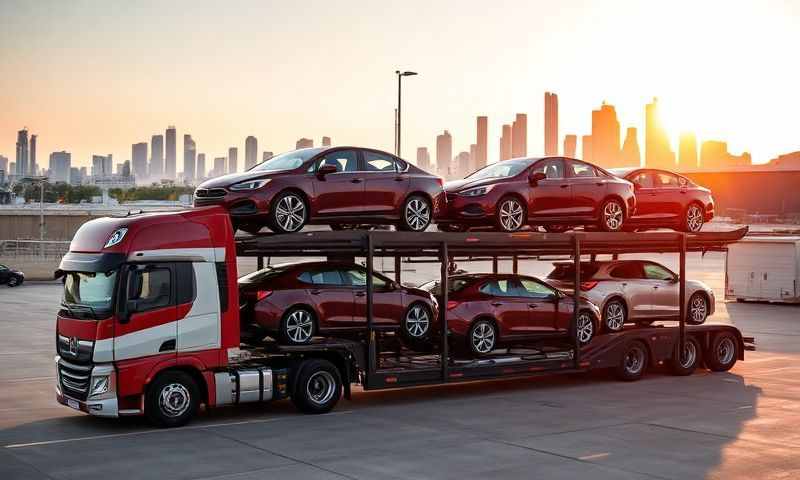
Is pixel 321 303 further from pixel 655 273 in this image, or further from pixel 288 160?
pixel 655 273

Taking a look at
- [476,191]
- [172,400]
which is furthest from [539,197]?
[172,400]

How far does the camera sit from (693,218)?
21.1 m

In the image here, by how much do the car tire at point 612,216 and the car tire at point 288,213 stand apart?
21.0 feet

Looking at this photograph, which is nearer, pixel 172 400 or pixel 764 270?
pixel 172 400

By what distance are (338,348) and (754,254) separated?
28.0 meters

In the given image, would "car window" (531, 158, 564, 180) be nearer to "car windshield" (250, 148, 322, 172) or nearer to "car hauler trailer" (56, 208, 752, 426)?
"car hauler trailer" (56, 208, 752, 426)

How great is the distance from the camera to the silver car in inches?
783

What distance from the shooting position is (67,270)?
14.1m

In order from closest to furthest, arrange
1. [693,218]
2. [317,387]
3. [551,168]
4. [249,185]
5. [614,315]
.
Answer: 1. [249,185]
2. [317,387]
3. [551,168]
4. [614,315]
5. [693,218]

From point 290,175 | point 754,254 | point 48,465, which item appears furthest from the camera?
point 754,254

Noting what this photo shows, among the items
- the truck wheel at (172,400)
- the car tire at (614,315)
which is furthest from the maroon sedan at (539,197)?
the truck wheel at (172,400)

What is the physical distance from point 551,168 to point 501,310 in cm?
282

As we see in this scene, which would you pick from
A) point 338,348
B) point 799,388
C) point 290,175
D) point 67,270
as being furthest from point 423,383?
point 799,388

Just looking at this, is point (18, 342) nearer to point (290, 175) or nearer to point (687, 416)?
point (290, 175)
